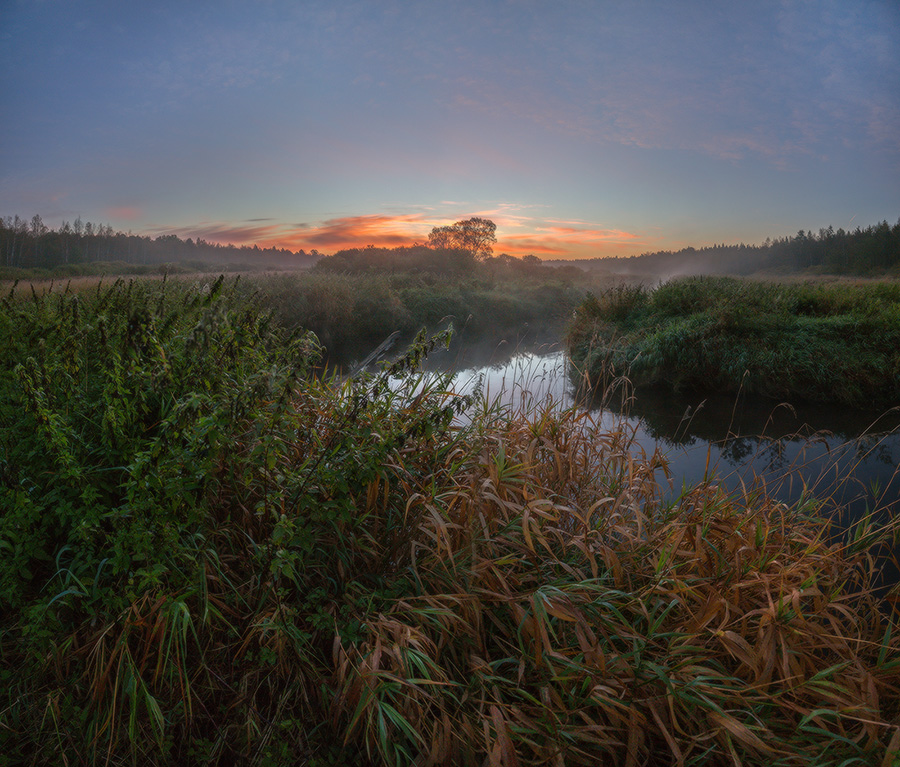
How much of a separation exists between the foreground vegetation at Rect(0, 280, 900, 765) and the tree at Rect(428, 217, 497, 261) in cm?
3399

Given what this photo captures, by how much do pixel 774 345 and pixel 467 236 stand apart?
29358 millimetres

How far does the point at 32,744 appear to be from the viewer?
1.83 metres

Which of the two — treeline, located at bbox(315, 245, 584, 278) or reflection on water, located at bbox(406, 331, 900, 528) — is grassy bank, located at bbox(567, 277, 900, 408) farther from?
treeline, located at bbox(315, 245, 584, 278)

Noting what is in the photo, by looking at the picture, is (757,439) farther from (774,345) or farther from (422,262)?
(422,262)

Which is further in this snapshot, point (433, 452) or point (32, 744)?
point (433, 452)

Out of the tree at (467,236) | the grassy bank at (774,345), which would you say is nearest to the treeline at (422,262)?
the tree at (467,236)

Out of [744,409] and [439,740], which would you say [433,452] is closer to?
[439,740]

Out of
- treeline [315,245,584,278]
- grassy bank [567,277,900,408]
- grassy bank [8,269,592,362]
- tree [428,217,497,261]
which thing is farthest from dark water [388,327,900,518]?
tree [428,217,497,261]

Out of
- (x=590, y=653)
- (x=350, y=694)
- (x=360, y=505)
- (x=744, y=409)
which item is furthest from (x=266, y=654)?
(x=744, y=409)

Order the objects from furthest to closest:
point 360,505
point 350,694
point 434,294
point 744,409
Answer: point 434,294, point 744,409, point 360,505, point 350,694

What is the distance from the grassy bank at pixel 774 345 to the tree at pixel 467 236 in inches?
1028

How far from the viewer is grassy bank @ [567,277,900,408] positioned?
7.41 meters

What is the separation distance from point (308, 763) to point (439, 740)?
498 mm

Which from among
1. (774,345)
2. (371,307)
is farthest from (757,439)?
(371,307)
